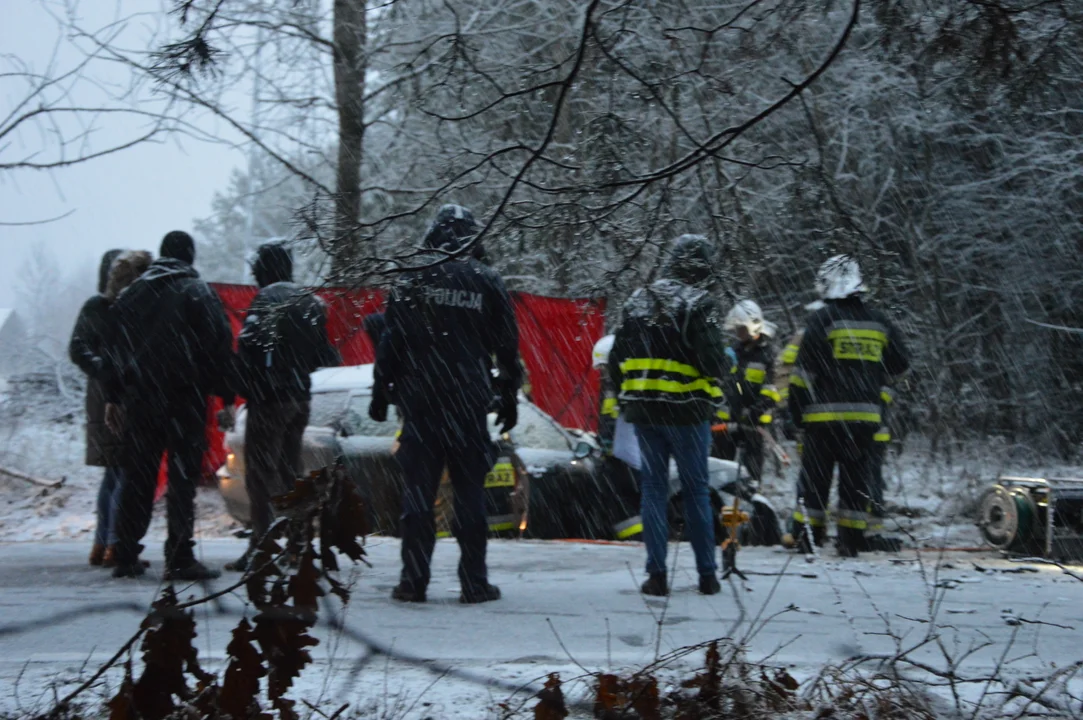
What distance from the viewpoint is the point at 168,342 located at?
6.88m

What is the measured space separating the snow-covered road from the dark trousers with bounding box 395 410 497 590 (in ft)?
1.21

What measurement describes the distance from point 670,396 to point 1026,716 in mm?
3217

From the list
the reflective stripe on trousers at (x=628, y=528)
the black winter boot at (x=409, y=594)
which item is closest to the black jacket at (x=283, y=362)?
the black winter boot at (x=409, y=594)

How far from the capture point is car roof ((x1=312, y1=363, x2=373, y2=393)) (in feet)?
32.4

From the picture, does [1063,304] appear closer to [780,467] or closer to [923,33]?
[780,467]

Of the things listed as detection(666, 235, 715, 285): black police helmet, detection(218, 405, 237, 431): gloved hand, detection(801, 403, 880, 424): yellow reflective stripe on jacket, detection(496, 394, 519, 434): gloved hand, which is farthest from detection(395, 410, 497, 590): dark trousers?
detection(801, 403, 880, 424): yellow reflective stripe on jacket

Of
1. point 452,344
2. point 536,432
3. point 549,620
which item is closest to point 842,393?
point 536,432

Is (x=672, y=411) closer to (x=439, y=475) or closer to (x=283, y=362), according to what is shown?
(x=439, y=475)

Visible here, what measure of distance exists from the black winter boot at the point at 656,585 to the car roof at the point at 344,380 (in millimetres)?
3881

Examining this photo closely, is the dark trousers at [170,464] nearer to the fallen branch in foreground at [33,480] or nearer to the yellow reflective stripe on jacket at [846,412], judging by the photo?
the yellow reflective stripe on jacket at [846,412]

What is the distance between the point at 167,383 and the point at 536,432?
4040 millimetres

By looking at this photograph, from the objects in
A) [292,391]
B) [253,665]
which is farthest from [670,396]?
[253,665]

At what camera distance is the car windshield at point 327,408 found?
9.70 meters

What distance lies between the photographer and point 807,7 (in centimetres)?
462
